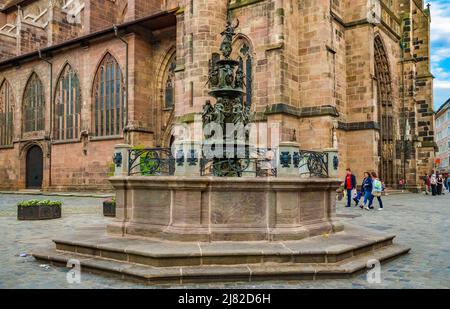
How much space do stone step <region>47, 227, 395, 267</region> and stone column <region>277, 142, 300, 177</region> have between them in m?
1.15

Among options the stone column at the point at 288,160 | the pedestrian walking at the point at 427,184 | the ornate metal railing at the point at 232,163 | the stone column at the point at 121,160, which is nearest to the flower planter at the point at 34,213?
the ornate metal railing at the point at 232,163

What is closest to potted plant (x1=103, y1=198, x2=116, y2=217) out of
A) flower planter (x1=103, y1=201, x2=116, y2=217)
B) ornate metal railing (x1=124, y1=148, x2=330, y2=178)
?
flower planter (x1=103, y1=201, x2=116, y2=217)

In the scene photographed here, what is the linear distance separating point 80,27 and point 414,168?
1065 inches

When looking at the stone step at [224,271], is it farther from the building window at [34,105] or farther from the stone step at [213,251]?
the building window at [34,105]

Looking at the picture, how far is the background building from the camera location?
7238 centimetres

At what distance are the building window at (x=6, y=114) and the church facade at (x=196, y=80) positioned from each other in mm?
130

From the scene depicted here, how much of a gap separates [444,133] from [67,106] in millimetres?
68383

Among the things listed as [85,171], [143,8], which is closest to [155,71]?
[143,8]

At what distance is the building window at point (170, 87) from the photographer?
25188 mm

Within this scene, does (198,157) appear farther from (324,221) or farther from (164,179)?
(324,221)

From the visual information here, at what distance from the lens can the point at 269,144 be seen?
18.5 meters

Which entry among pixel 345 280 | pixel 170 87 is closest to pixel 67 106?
pixel 170 87

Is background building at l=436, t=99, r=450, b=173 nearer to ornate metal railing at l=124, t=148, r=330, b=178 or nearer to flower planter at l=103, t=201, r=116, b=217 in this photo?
flower planter at l=103, t=201, r=116, b=217

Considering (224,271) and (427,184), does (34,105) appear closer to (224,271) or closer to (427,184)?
(427,184)
